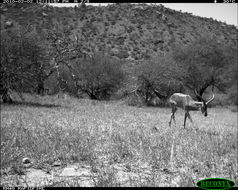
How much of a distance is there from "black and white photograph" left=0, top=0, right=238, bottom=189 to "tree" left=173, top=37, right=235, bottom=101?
4.8 inches

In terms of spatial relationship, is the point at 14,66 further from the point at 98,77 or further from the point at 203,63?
the point at 203,63

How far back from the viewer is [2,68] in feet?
60.7

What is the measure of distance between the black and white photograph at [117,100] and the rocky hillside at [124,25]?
24cm

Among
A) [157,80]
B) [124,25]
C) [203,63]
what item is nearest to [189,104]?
[157,80]

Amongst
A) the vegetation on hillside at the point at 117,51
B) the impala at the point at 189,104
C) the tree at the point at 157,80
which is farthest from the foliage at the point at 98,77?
the impala at the point at 189,104

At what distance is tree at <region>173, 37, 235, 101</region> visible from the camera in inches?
1298

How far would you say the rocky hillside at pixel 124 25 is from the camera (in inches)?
2112

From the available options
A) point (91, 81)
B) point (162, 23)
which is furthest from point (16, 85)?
point (162, 23)

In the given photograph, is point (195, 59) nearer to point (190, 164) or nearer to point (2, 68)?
point (2, 68)

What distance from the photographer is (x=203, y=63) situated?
1329 inches

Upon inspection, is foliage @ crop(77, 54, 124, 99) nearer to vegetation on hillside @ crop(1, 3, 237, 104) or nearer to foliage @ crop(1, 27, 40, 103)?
vegetation on hillside @ crop(1, 3, 237, 104)

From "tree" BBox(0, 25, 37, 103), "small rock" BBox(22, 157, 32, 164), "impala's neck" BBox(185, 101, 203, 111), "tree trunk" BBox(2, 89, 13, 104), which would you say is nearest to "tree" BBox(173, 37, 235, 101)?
"tree" BBox(0, 25, 37, 103)

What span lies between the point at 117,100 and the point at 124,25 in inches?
1458

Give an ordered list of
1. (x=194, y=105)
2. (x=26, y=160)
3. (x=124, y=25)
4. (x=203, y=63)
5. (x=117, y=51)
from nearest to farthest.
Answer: (x=26, y=160)
(x=194, y=105)
(x=203, y=63)
(x=117, y=51)
(x=124, y=25)
